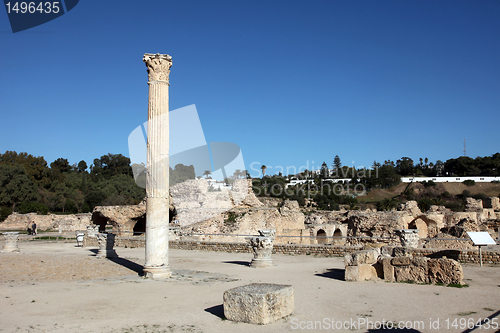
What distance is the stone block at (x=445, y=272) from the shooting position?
775 centimetres

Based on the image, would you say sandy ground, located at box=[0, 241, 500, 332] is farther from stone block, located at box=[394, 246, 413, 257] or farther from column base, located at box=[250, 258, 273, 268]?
stone block, located at box=[394, 246, 413, 257]

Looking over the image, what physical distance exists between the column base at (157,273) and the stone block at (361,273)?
422cm

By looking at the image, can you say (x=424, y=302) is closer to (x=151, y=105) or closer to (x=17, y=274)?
(x=151, y=105)

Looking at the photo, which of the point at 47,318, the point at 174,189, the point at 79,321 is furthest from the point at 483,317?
the point at 174,189

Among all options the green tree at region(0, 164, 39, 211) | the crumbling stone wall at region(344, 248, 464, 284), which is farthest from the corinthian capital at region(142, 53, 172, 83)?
the green tree at region(0, 164, 39, 211)

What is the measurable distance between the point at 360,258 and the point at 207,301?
4038 millimetres

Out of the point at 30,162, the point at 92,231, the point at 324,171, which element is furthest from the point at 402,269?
the point at 324,171

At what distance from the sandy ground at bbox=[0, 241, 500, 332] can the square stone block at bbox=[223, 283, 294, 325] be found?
0.14m

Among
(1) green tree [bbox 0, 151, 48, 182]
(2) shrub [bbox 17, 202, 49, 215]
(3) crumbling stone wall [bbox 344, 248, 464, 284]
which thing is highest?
(1) green tree [bbox 0, 151, 48, 182]

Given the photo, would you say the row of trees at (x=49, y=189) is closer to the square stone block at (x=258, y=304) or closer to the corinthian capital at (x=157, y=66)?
the corinthian capital at (x=157, y=66)

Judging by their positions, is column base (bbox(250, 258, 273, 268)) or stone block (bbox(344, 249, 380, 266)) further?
column base (bbox(250, 258, 273, 268))

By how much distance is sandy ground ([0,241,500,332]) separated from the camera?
16.9ft

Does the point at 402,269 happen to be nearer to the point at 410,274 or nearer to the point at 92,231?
the point at 410,274

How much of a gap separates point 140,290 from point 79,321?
88.7 inches
